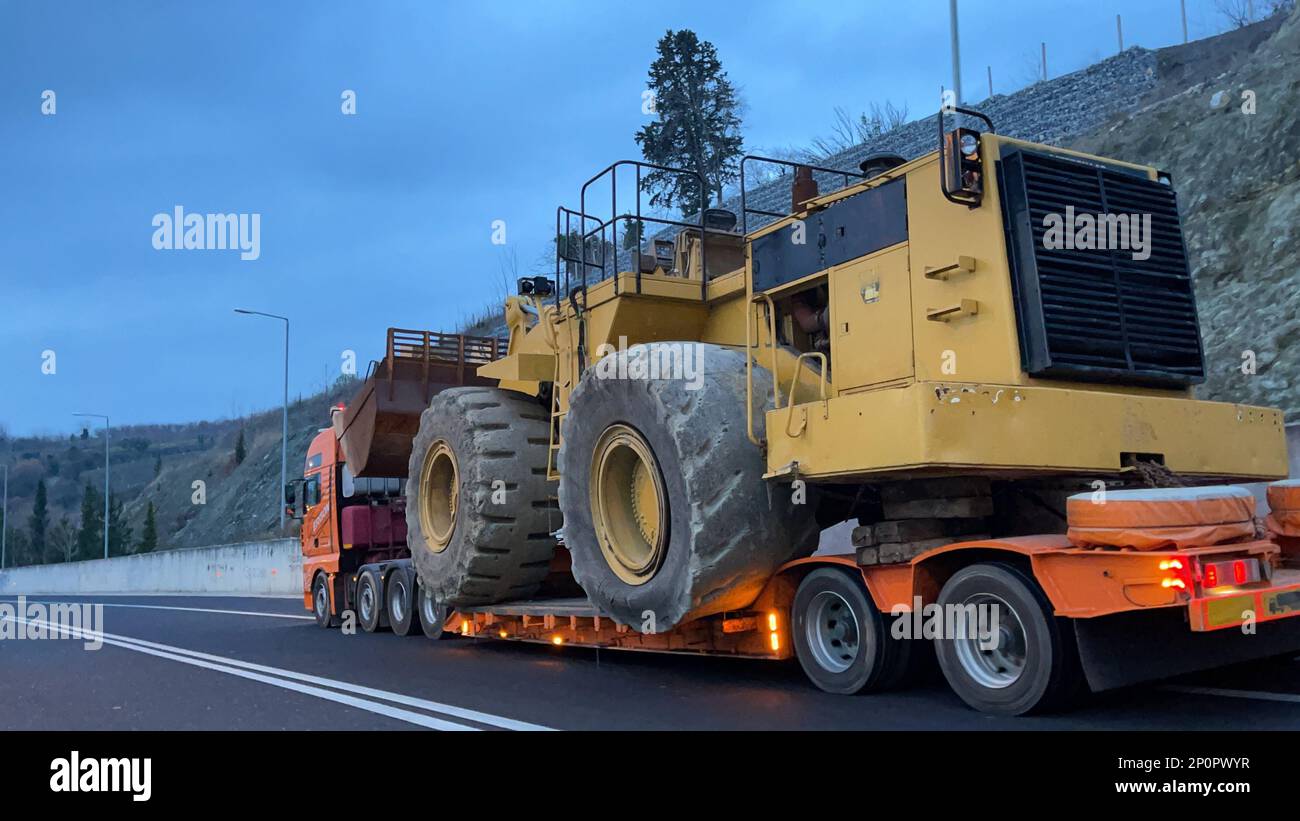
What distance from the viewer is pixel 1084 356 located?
7.15 meters

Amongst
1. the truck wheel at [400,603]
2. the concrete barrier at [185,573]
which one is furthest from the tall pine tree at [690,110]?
the truck wheel at [400,603]

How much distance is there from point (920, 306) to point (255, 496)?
58638mm

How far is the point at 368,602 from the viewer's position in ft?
51.6

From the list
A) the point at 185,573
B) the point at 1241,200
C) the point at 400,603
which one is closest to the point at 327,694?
the point at 400,603

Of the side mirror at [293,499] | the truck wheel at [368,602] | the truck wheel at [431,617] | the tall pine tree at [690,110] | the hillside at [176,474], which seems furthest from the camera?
the hillside at [176,474]

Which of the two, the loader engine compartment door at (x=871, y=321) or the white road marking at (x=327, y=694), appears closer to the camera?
the white road marking at (x=327, y=694)

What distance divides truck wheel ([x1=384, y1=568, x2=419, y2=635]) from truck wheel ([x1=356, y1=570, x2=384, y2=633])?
0.21m

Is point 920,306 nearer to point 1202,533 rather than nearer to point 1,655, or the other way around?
point 1202,533

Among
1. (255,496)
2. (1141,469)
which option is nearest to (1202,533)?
(1141,469)

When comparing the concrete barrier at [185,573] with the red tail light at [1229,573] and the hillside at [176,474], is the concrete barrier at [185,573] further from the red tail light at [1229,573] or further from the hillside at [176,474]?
the red tail light at [1229,573]

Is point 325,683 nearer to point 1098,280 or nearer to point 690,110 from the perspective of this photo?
point 1098,280

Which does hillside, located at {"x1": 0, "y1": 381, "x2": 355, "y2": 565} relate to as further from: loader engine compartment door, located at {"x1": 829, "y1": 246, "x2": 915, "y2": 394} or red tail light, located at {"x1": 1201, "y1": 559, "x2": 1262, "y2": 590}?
red tail light, located at {"x1": 1201, "y1": 559, "x2": 1262, "y2": 590}

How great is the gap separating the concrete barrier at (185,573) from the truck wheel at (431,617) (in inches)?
596

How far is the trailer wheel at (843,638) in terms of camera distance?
7.31 meters
